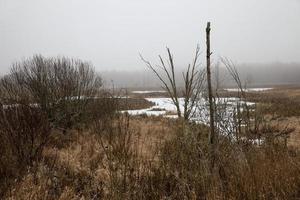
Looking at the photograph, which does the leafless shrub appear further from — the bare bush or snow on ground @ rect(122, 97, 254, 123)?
the bare bush

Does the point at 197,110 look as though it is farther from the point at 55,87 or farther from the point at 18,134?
the point at 18,134

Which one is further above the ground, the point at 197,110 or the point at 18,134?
the point at 18,134

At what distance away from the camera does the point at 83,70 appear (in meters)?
11.4

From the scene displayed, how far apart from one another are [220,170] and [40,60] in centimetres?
854

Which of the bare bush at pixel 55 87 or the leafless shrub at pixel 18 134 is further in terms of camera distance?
→ the bare bush at pixel 55 87

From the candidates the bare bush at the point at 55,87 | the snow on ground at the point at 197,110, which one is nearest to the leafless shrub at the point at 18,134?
the snow on ground at the point at 197,110

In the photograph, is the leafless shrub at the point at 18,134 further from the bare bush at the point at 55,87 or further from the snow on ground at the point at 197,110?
the bare bush at the point at 55,87

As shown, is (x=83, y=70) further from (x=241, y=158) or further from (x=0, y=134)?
(x=241, y=158)

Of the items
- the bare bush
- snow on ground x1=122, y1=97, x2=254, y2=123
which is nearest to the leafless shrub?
snow on ground x1=122, y1=97, x2=254, y2=123

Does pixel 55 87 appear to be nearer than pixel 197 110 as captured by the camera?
Yes

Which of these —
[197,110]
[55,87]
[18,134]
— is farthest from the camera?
[197,110]

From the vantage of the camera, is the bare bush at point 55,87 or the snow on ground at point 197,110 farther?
the bare bush at point 55,87

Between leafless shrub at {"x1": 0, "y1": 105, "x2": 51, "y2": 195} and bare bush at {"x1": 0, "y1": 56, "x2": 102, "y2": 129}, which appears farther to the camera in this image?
bare bush at {"x1": 0, "y1": 56, "x2": 102, "y2": 129}

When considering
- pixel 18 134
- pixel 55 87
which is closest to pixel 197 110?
pixel 55 87
